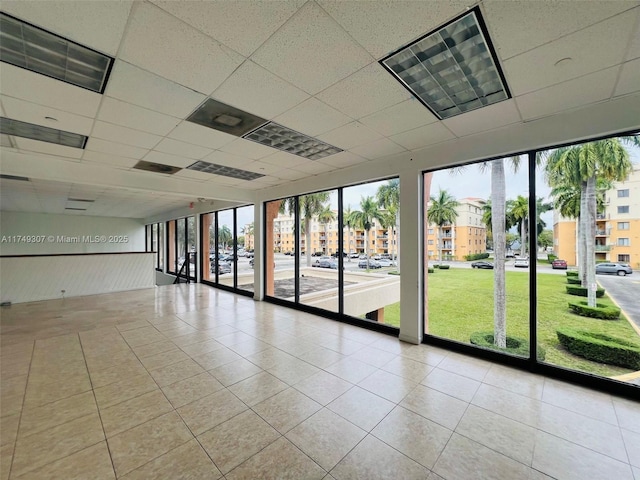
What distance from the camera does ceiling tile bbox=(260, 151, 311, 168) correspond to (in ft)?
13.9

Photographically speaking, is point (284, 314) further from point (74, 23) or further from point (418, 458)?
point (74, 23)

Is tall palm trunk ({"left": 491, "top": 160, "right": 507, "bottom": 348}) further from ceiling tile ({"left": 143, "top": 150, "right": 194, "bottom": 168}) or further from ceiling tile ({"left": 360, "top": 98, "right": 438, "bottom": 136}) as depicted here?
ceiling tile ({"left": 143, "top": 150, "right": 194, "bottom": 168})

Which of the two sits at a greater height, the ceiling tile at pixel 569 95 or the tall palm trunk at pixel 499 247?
the ceiling tile at pixel 569 95

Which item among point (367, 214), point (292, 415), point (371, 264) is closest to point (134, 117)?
point (292, 415)

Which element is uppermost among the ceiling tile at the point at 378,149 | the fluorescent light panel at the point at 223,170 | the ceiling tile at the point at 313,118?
the fluorescent light panel at the point at 223,170

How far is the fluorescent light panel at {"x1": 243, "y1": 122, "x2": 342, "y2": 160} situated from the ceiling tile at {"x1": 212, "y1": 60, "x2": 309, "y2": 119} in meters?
0.41

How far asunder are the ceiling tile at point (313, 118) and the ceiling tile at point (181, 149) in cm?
161

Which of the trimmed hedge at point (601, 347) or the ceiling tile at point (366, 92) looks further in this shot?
the trimmed hedge at point (601, 347)

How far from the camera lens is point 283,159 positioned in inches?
174

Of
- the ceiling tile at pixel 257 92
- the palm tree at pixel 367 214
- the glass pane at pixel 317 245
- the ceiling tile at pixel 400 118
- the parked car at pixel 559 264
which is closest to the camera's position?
the ceiling tile at pixel 257 92

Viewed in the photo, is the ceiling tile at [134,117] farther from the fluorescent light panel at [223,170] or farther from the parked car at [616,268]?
the parked car at [616,268]

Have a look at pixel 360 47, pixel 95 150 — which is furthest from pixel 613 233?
pixel 95 150

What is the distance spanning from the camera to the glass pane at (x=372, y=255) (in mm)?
5738

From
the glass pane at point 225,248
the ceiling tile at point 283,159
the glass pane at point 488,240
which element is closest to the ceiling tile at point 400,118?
the glass pane at point 488,240
